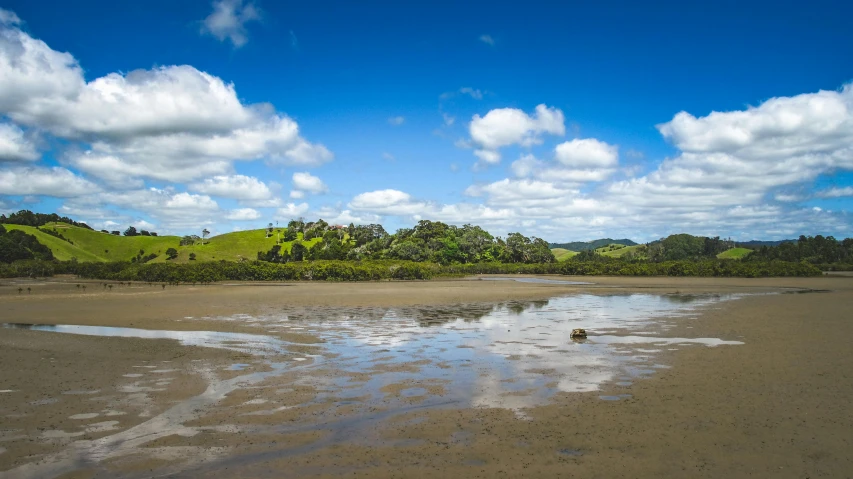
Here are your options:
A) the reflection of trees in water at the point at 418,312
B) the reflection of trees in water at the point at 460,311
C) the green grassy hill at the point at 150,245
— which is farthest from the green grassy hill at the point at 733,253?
the reflection of trees in water at the point at 418,312

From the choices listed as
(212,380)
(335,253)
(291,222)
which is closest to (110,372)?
(212,380)

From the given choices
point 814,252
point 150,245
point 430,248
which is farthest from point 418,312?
point 150,245

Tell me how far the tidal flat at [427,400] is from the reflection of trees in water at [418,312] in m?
3.54

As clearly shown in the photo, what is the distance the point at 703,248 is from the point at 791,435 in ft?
544

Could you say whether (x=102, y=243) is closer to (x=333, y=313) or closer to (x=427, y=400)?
(x=333, y=313)

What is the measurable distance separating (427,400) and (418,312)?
63.8 feet

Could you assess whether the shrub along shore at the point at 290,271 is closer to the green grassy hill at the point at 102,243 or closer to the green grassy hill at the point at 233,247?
the green grassy hill at the point at 233,247

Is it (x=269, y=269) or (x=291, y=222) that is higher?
(x=291, y=222)

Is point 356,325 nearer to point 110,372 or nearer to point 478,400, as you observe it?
point 110,372

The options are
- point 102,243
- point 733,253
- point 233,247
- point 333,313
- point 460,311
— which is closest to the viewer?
point 333,313

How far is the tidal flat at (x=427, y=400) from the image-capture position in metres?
8.15

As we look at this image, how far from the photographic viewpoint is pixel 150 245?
144 metres

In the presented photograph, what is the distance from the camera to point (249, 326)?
80.7 ft

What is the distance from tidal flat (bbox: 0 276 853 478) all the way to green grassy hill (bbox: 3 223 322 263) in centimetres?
10449
